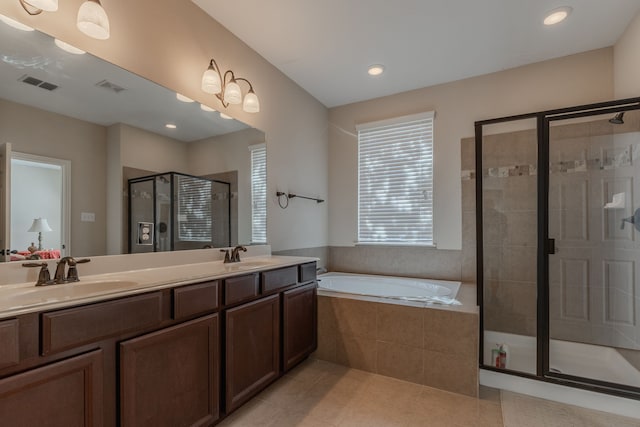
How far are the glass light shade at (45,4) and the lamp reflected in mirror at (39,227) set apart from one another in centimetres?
91

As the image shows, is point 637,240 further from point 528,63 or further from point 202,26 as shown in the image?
point 202,26

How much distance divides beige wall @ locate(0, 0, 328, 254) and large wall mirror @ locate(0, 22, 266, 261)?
0.09 m

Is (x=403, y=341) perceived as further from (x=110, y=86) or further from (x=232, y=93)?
(x=110, y=86)

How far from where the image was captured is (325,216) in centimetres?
367

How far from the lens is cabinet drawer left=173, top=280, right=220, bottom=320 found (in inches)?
55.1

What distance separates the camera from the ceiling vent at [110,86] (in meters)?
1.61

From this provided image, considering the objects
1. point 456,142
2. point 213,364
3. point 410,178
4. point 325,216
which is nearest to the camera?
point 213,364

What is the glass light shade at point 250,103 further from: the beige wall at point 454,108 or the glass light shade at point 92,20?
the beige wall at point 454,108

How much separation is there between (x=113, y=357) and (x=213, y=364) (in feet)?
Answer: 1.70

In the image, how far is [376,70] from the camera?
289cm

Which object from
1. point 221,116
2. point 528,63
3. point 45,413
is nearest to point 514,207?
point 528,63

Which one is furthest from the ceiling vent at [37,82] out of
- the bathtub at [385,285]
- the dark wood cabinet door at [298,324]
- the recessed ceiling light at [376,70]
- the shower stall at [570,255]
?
the shower stall at [570,255]

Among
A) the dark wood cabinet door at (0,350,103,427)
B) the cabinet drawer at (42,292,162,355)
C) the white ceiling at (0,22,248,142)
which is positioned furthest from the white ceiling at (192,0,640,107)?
the dark wood cabinet door at (0,350,103,427)

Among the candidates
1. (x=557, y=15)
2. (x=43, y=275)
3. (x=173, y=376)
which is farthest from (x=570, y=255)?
(x=43, y=275)
